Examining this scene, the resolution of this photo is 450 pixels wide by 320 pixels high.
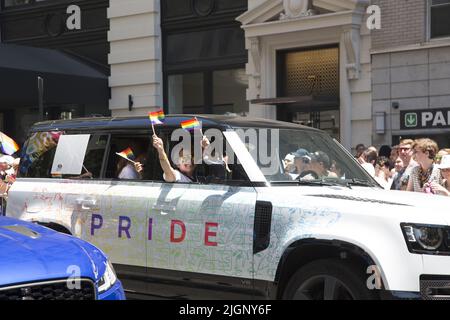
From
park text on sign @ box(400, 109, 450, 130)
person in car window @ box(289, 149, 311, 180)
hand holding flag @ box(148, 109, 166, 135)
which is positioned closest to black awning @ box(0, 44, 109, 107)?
park text on sign @ box(400, 109, 450, 130)

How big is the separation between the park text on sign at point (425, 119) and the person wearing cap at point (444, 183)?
18.3ft

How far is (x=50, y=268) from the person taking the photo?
3650mm

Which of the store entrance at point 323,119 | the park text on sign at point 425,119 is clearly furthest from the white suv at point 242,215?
the store entrance at point 323,119

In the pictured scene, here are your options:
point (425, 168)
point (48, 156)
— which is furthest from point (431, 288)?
point (48, 156)

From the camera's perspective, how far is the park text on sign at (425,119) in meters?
12.4

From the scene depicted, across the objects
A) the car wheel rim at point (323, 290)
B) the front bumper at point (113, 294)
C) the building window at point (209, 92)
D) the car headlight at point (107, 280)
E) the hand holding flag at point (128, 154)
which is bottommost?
the car wheel rim at point (323, 290)

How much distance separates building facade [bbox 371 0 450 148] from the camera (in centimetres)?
1248

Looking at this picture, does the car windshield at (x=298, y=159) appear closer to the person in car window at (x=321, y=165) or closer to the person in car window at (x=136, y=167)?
the person in car window at (x=321, y=165)

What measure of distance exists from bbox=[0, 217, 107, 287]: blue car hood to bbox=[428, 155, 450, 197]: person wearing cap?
13.6 feet

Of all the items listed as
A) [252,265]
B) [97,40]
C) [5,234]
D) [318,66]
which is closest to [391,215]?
[252,265]

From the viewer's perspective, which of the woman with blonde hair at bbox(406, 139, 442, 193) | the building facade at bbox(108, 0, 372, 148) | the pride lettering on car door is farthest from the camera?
the building facade at bbox(108, 0, 372, 148)

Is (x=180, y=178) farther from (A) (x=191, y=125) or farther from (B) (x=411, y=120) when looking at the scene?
(B) (x=411, y=120)

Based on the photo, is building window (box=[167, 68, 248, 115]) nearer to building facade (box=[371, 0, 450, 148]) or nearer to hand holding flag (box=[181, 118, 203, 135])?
building facade (box=[371, 0, 450, 148])

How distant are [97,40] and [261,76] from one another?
534cm
